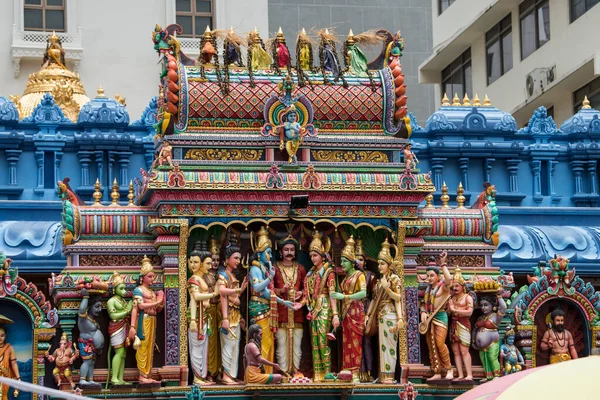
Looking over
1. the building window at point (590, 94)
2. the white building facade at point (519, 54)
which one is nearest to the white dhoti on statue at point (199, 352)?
the white building facade at point (519, 54)

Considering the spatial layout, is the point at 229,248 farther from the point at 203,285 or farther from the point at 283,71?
the point at 283,71

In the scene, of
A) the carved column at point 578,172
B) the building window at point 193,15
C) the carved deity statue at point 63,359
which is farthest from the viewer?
the building window at point 193,15

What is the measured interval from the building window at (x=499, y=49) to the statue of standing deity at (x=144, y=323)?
2161 centimetres

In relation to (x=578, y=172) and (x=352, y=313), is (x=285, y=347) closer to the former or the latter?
(x=352, y=313)

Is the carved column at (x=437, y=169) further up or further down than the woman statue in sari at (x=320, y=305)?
further up

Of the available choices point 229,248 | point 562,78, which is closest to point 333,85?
point 229,248

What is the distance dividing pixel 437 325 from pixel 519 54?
63.4 ft

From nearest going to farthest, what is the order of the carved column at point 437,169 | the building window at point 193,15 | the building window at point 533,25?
the carved column at point 437,169, the building window at point 533,25, the building window at point 193,15

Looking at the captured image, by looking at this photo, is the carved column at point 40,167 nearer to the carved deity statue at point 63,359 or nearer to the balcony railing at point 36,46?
the carved deity statue at point 63,359

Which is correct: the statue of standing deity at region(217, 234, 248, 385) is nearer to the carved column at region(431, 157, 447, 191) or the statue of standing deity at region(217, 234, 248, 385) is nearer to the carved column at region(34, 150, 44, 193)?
the carved column at region(34, 150, 44, 193)

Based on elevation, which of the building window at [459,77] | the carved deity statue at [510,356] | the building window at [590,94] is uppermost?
the building window at [459,77]

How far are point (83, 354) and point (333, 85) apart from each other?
520 cm

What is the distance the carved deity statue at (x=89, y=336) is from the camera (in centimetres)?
2561

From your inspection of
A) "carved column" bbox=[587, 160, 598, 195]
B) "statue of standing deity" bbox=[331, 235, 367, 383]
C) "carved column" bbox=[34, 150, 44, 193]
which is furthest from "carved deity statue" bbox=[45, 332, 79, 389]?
"carved column" bbox=[587, 160, 598, 195]
